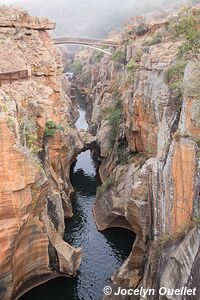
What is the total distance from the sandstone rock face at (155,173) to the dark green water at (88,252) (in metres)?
1.06

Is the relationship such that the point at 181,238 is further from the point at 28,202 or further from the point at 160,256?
the point at 28,202

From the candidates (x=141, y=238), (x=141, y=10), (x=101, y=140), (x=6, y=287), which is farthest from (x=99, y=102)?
(x=141, y=10)

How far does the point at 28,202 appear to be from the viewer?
63.3 feet

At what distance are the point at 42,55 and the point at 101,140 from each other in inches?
494

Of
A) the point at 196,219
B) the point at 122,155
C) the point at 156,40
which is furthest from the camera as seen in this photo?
the point at 156,40

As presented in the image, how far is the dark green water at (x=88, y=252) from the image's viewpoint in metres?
23.5

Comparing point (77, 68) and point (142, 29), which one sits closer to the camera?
point (142, 29)

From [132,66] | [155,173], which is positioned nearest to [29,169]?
[155,173]

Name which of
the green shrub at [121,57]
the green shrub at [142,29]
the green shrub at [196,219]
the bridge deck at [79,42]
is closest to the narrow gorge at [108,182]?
the green shrub at [196,219]

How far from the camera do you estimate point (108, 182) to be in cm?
3212

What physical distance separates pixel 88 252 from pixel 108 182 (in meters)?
6.50

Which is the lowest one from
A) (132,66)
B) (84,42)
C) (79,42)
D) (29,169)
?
(29,169)

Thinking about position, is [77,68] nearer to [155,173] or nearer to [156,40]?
[156,40]

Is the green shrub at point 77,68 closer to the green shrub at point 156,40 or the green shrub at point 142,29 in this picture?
the green shrub at point 142,29
